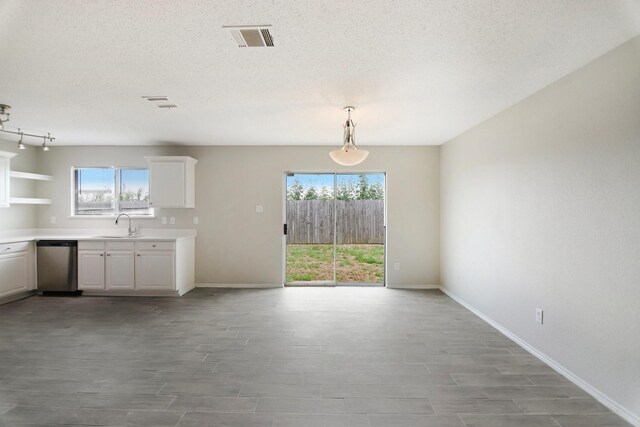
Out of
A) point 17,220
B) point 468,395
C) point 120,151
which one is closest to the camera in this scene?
point 468,395

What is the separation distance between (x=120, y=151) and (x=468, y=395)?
5.97m

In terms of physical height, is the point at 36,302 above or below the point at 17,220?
below

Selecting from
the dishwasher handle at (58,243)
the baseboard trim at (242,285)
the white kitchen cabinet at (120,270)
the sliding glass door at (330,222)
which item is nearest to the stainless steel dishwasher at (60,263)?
the dishwasher handle at (58,243)

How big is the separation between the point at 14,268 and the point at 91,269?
3.08ft

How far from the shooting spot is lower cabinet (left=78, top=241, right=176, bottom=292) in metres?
4.67

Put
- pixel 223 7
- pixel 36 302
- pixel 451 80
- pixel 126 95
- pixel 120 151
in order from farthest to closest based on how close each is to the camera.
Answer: pixel 120 151 < pixel 36 302 < pixel 126 95 < pixel 451 80 < pixel 223 7

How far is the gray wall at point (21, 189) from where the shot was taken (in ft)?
16.0

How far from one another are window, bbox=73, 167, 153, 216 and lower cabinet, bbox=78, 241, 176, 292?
2.78 feet

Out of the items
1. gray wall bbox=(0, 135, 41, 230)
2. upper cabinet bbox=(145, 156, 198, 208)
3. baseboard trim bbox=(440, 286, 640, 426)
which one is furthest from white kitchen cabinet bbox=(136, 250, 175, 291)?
baseboard trim bbox=(440, 286, 640, 426)

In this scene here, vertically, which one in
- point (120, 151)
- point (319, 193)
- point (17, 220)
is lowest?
point (17, 220)

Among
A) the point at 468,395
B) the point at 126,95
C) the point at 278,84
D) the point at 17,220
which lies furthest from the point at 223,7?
the point at 17,220

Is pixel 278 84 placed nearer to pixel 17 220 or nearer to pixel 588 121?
pixel 588 121

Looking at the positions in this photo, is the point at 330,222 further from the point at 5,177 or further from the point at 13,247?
the point at 5,177

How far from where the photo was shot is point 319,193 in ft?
18.1
